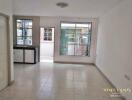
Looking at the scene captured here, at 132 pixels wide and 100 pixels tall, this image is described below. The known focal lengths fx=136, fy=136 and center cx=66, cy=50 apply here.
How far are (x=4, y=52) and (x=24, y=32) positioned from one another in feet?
12.7

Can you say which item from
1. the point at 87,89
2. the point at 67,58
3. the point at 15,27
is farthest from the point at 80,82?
the point at 15,27

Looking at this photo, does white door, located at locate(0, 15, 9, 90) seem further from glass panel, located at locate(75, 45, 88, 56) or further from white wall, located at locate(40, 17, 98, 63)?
glass panel, located at locate(75, 45, 88, 56)

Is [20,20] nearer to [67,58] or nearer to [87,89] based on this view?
[67,58]

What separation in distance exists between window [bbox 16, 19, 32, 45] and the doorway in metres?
3.58

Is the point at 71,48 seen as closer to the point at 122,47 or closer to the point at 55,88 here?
the point at 55,88

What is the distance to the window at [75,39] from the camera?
273 inches

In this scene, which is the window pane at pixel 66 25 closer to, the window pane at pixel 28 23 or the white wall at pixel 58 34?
the white wall at pixel 58 34

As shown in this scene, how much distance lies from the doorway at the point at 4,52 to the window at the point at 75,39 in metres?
3.69

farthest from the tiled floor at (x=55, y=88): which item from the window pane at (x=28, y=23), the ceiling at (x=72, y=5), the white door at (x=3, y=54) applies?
the window pane at (x=28, y=23)

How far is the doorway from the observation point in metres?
3.34

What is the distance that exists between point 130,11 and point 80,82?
7.99 ft

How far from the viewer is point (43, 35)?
883 cm

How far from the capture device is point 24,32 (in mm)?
7172

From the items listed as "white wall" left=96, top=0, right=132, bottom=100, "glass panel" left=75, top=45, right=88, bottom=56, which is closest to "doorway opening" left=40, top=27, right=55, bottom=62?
"glass panel" left=75, top=45, right=88, bottom=56
